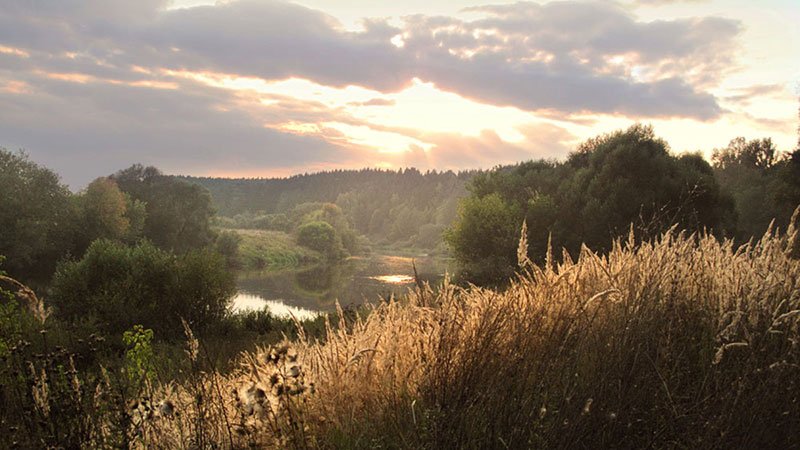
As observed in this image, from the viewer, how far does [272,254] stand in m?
71.9

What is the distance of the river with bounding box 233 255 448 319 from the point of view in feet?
114

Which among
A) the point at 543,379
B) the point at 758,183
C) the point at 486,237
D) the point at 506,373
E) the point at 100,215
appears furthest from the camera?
the point at 758,183

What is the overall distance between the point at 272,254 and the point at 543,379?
70.2 meters

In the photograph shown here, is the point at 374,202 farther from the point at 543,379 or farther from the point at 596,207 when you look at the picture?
the point at 543,379

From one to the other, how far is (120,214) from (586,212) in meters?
36.5

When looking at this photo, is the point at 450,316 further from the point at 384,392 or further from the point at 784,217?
the point at 784,217

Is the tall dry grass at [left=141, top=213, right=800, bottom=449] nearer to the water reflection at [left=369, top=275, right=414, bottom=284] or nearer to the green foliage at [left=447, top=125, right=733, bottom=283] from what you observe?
the green foliage at [left=447, top=125, right=733, bottom=283]

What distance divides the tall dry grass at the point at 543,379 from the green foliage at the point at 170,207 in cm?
5404

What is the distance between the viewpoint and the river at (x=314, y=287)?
3469 centimetres

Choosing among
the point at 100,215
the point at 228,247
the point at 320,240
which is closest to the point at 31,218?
the point at 100,215

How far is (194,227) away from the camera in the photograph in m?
59.4

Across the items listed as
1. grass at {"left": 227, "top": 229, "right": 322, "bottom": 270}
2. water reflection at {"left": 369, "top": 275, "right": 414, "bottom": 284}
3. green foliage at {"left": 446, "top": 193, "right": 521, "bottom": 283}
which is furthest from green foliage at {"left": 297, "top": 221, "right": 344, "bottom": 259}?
green foliage at {"left": 446, "top": 193, "right": 521, "bottom": 283}

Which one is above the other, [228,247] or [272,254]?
[228,247]

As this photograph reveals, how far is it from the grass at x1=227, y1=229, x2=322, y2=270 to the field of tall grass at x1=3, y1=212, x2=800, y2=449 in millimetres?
62265
